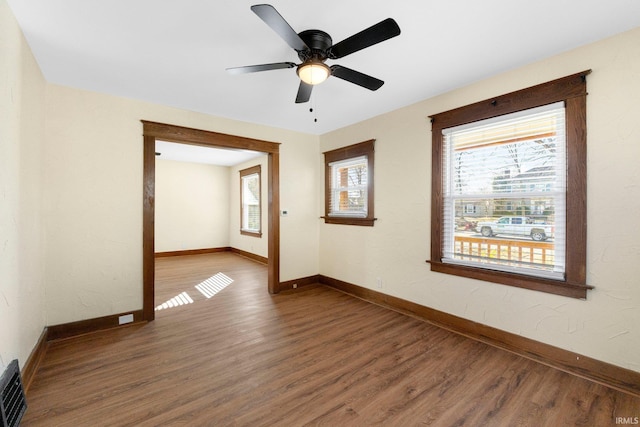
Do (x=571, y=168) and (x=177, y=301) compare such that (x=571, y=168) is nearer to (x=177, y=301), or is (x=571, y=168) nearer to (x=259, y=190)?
(x=177, y=301)

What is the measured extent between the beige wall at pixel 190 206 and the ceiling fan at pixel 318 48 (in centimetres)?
607

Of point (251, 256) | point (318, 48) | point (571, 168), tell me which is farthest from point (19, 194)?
point (251, 256)

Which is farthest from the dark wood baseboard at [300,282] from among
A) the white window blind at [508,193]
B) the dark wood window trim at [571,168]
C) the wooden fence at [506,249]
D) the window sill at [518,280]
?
the dark wood window trim at [571,168]

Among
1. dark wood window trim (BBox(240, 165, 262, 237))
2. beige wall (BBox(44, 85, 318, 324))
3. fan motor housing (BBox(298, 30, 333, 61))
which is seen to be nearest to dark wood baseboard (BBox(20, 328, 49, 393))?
beige wall (BBox(44, 85, 318, 324))

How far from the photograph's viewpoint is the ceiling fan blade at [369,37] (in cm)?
151

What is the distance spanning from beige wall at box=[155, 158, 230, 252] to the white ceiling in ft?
14.7

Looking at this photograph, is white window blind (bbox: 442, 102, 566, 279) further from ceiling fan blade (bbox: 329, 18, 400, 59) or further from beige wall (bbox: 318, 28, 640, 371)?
ceiling fan blade (bbox: 329, 18, 400, 59)

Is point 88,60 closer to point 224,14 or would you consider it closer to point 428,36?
point 224,14

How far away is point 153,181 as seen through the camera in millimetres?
3197

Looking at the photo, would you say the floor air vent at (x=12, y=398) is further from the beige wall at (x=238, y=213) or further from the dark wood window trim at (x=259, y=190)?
the dark wood window trim at (x=259, y=190)

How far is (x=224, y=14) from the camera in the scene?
5.83 ft

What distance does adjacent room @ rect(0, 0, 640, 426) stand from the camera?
177 centimetres

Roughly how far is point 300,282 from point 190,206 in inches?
180

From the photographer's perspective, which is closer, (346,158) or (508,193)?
(508,193)
